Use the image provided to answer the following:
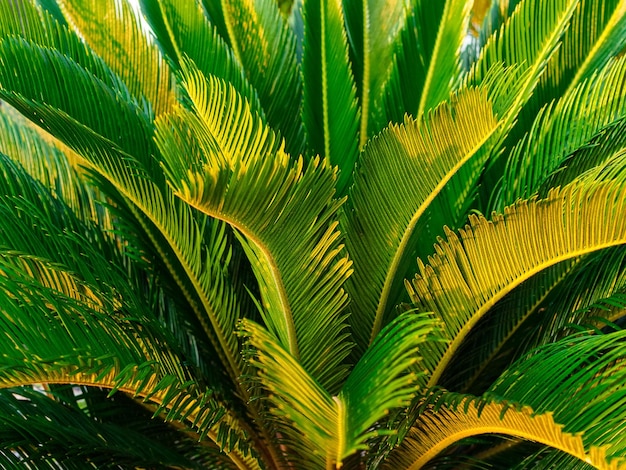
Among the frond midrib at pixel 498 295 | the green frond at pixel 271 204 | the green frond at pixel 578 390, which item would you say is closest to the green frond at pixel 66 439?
the green frond at pixel 271 204

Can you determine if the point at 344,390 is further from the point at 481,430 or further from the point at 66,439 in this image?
the point at 66,439

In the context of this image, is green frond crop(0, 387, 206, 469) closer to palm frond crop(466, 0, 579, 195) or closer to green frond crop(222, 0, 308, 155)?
green frond crop(222, 0, 308, 155)

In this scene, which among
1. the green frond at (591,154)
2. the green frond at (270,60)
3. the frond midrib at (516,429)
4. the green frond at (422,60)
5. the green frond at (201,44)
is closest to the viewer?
the frond midrib at (516,429)

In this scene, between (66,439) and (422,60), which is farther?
(422,60)

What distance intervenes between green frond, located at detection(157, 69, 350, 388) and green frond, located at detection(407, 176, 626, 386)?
215 millimetres

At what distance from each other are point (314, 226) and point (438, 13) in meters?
0.88

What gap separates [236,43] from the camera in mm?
1884

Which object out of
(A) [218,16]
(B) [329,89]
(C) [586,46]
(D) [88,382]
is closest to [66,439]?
(D) [88,382]

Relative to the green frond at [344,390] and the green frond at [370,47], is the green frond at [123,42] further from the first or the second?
the green frond at [344,390]

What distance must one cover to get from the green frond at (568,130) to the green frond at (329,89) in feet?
1.54

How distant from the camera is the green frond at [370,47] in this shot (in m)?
1.96

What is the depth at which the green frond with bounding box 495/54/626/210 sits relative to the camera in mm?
1387

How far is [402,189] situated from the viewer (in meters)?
1.28

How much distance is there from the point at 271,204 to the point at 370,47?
1.13 metres
